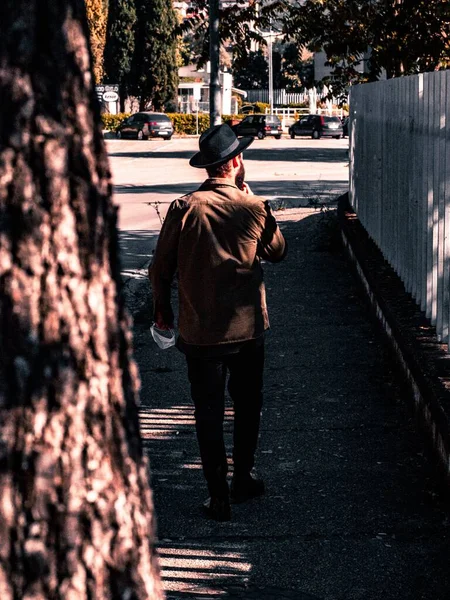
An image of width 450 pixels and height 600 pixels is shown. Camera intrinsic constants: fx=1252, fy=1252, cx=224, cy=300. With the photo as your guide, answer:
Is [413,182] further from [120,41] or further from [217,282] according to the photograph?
[120,41]

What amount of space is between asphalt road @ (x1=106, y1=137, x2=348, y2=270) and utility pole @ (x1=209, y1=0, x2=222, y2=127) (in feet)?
5.77

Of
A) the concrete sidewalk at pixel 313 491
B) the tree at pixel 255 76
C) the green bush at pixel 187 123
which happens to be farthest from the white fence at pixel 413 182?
the tree at pixel 255 76

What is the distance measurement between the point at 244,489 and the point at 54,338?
367cm

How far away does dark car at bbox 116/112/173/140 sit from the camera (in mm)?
62219

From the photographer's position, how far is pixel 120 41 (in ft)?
242

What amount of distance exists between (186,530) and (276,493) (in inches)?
24.5

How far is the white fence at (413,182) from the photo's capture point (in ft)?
23.6

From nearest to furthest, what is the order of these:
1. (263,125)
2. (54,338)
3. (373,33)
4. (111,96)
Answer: (54,338) → (373,33) → (111,96) → (263,125)

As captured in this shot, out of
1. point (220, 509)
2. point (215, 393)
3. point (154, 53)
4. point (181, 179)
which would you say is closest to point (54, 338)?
point (215, 393)

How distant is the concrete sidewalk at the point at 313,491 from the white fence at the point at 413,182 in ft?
2.27

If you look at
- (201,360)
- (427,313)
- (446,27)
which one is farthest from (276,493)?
(446,27)

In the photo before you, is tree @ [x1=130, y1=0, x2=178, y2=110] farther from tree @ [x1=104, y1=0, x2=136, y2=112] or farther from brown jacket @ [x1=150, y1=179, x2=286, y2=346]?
brown jacket @ [x1=150, y1=179, x2=286, y2=346]

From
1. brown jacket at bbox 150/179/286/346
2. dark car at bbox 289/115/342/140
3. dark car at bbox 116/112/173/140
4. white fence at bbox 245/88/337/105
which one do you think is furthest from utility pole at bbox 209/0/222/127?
white fence at bbox 245/88/337/105

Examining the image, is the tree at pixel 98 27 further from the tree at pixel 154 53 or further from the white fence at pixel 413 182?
the white fence at pixel 413 182
